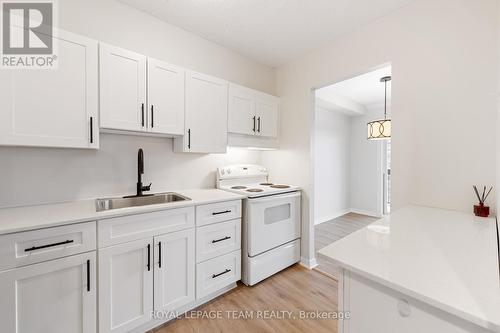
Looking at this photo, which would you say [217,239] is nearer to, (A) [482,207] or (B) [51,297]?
(B) [51,297]

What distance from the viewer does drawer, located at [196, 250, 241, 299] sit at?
1769 mm

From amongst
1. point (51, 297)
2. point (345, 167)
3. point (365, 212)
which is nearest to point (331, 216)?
point (365, 212)

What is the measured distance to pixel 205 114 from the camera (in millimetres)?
2150

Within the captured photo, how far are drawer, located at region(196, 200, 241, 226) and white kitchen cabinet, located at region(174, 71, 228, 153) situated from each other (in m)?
0.60

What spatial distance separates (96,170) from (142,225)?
748 mm

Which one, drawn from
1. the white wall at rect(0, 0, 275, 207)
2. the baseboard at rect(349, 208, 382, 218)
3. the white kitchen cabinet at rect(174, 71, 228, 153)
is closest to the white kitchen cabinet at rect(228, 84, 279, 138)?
the white kitchen cabinet at rect(174, 71, 228, 153)

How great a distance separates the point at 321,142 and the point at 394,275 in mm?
3920

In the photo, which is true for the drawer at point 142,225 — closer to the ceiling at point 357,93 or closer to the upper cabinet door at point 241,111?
the upper cabinet door at point 241,111

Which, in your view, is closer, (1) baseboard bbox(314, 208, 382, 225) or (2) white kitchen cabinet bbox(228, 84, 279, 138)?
(2) white kitchen cabinet bbox(228, 84, 279, 138)

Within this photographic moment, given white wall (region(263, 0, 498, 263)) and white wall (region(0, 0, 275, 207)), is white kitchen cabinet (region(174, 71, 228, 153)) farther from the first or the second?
white wall (region(263, 0, 498, 263))

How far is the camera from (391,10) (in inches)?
74.2

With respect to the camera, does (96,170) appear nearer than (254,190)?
Yes

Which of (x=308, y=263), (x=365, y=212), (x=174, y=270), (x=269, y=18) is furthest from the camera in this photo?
(x=365, y=212)

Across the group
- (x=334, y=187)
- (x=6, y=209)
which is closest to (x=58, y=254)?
(x=6, y=209)
